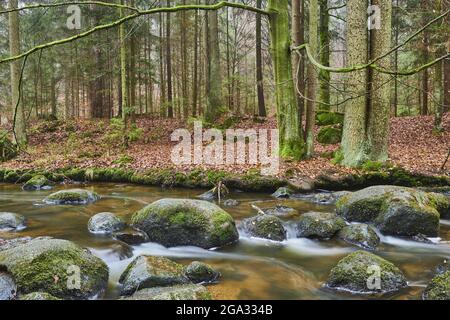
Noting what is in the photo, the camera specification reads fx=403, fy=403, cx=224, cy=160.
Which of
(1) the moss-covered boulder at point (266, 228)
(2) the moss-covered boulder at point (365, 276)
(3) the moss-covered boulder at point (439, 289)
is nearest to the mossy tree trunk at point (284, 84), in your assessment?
(1) the moss-covered boulder at point (266, 228)

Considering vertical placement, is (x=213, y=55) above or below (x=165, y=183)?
above

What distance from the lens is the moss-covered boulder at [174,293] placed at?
4.44 m

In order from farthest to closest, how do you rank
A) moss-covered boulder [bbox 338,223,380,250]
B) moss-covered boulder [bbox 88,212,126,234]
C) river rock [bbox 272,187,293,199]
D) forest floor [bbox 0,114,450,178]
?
forest floor [bbox 0,114,450,178]
river rock [bbox 272,187,293,199]
moss-covered boulder [bbox 88,212,126,234]
moss-covered boulder [bbox 338,223,380,250]

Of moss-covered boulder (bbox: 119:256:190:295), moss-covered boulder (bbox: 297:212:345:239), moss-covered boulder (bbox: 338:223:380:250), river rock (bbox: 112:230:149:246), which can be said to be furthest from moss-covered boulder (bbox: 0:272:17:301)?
moss-covered boulder (bbox: 338:223:380:250)

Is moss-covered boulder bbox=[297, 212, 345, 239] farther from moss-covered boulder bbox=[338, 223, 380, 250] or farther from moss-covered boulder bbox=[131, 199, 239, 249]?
moss-covered boulder bbox=[131, 199, 239, 249]

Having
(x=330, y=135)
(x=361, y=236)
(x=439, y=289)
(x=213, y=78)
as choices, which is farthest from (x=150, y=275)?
(x=213, y=78)

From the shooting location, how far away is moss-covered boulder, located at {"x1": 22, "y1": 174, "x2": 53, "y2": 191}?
1248 centimetres

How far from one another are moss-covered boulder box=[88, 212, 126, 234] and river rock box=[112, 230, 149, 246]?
17.0 inches

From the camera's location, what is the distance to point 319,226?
7.46 metres

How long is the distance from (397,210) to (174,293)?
192 inches
